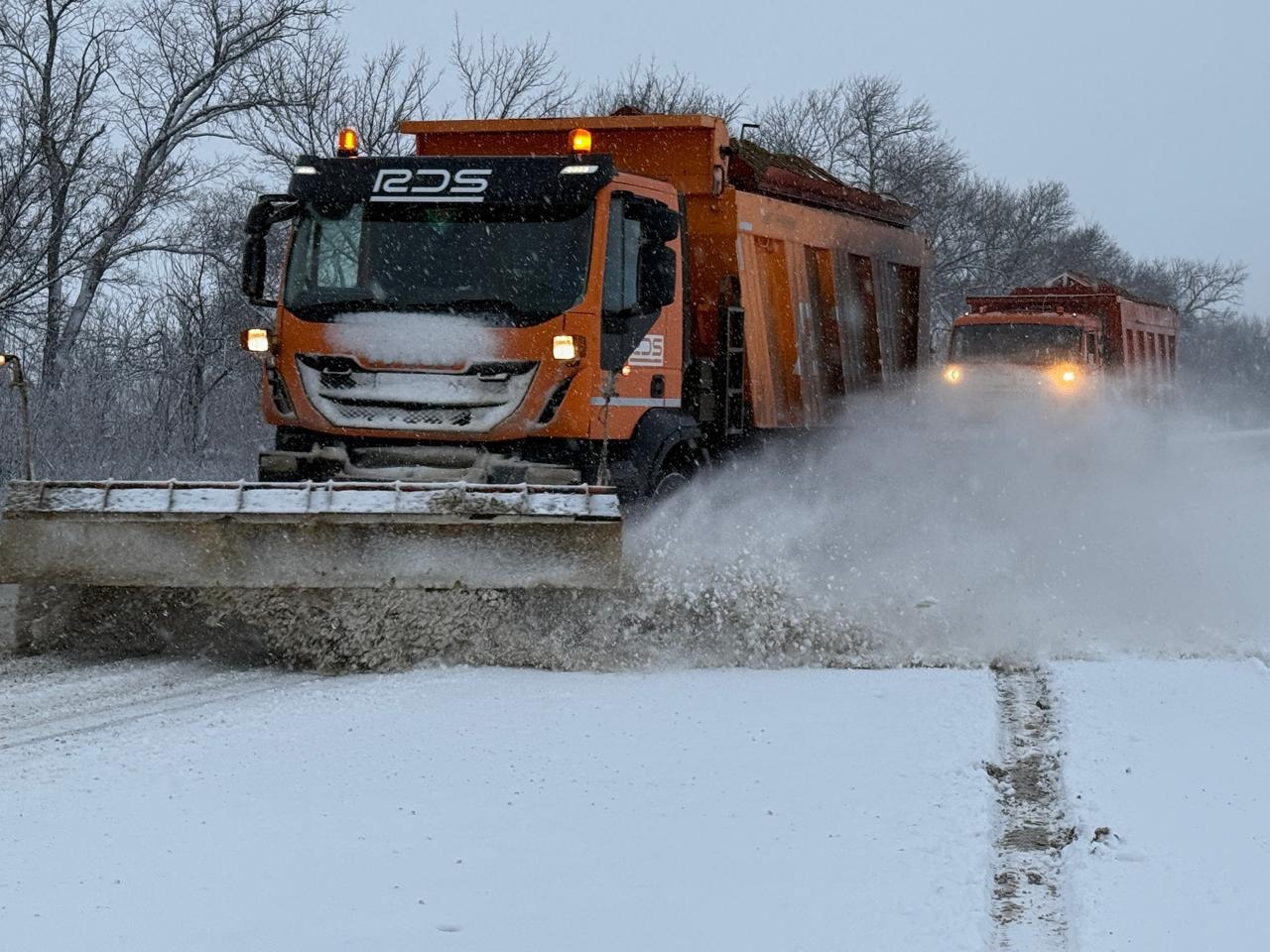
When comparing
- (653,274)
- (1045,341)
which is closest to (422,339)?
(653,274)

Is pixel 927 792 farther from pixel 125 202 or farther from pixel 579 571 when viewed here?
pixel 125 202

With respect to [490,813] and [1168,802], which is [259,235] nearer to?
[490,813]

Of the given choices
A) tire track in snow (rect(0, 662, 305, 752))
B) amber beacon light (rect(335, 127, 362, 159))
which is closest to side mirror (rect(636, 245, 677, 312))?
amber beacon light (rect(335, 127, 362, 159))

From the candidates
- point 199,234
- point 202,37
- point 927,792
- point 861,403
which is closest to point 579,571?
point 927,792

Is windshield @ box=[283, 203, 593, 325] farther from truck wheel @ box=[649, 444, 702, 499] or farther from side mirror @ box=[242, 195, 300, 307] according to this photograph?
truck wheel @ box=[649, 444, 702, 499]

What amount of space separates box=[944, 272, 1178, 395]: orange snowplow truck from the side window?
951 centimetres

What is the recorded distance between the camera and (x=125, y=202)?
16125mm

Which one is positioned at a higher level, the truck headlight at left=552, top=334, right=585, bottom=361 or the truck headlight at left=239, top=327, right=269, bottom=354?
the truck headlight at left=239, top=327, right=269, bottom=354

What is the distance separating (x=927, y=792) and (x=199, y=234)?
16705 millimetres

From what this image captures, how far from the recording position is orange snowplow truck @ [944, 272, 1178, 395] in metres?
18.6

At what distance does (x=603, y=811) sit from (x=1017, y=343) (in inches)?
579

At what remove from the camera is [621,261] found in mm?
8516

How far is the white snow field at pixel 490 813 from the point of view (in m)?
4.20

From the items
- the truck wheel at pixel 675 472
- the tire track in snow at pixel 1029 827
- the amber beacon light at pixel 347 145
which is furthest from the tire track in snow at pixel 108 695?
the tire track in snow at pixel 1029 827
